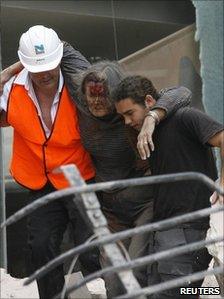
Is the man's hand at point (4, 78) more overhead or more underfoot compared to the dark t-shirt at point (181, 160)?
more overhead

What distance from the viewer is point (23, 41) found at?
154 inches

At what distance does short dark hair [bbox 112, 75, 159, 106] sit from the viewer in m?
3.48

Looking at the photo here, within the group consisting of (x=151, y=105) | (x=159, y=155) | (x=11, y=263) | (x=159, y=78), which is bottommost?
(x=11, y=263)

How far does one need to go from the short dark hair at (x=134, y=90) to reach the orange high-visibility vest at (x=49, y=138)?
44 centimetres

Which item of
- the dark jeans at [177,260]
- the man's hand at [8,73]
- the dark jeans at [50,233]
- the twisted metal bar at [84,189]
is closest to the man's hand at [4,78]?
Answer: the man's hand at [8,73]

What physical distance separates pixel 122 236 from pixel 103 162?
5.74 feet

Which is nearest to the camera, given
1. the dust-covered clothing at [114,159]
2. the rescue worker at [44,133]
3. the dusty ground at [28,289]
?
the dust-covered clothing at [114,159]

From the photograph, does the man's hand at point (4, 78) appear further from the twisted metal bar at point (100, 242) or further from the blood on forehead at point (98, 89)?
the twisted metal bar at point (100, 242)

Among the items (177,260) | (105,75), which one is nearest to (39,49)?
(105,75)

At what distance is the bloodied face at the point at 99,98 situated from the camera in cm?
362

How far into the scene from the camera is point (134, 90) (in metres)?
3.48

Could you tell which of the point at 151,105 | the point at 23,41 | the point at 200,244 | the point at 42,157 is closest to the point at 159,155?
the point at 151,105

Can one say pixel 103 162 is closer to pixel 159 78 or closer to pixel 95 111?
pixel 95 111

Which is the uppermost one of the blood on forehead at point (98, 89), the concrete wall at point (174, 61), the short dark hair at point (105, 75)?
the short dark hair at point (105, 75)
